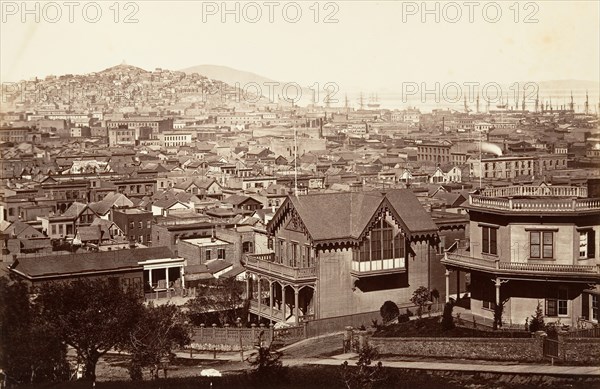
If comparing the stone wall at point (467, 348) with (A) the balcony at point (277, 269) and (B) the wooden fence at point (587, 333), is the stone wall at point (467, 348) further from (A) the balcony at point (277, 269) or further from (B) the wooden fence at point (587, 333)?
(A) the balcony at point (277, 269)

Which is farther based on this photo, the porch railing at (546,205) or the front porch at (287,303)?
the front porch at (287,303)

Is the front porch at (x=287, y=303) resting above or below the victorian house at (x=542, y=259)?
below

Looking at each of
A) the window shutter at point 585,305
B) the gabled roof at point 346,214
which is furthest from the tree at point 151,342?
the window shutter at point 585,305

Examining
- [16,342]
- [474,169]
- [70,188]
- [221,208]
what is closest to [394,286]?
[16,342]

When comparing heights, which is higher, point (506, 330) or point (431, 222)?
point (431, 222)

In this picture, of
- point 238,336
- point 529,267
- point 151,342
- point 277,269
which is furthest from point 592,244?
point 151,342

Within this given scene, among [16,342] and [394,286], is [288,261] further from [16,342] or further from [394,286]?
[16,342]

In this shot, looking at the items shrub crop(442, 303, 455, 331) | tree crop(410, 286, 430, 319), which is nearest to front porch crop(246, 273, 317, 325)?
tree crop(410, 286, 430, 319)
